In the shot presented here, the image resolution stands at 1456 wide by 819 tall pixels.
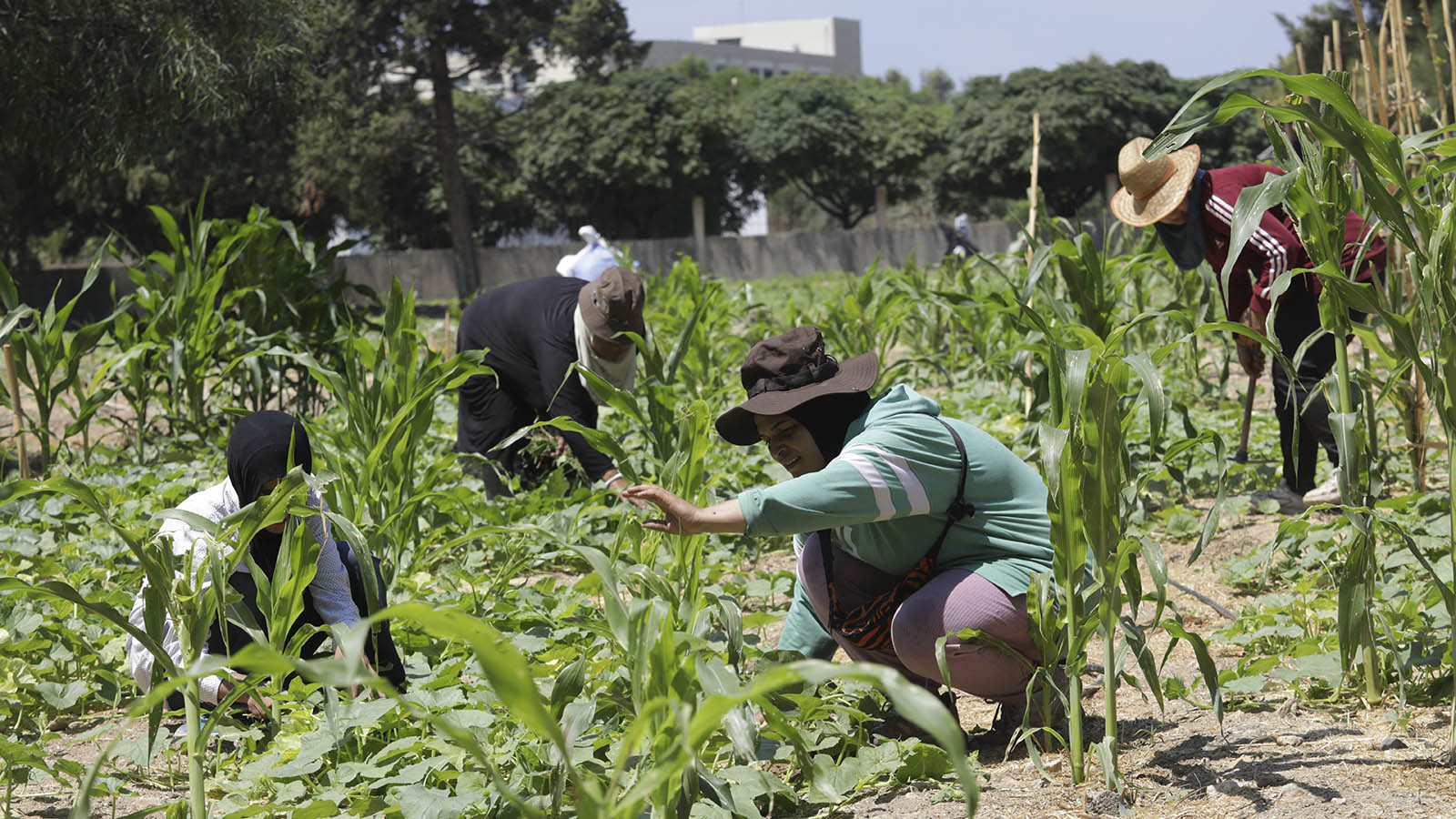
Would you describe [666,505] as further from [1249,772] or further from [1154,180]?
[1154,180]

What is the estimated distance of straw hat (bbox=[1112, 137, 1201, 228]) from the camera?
3854 mm

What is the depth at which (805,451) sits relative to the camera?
2.39 metres

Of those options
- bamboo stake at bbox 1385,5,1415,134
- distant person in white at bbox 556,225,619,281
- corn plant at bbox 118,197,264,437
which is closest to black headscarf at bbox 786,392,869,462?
bamboo stake at bbox 1385,5,1415,134

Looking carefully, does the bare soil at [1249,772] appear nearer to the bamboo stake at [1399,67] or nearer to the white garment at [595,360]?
the white garment at [595,360]

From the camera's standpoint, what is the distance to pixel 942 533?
2.38 meters

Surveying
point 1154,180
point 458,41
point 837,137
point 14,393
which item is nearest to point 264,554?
point 14,393

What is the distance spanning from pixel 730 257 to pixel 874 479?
25648mm


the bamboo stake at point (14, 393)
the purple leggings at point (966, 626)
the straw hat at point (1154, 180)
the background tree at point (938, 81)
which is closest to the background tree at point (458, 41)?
the bamboo stake at point (14, 393)

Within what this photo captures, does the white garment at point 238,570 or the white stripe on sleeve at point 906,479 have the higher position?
the white stripe on sleeve at point 906,479

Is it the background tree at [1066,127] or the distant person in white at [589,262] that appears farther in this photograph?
the background tree at [1066,127]

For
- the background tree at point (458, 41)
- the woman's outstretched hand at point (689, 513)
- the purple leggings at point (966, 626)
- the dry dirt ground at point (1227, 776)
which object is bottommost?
the dry dirt ground at point (1227, 776)

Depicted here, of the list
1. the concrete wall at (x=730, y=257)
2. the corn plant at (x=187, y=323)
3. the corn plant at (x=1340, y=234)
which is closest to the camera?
the corn plant at (x=1340, y=234)

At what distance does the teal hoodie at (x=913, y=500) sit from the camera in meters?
2.09

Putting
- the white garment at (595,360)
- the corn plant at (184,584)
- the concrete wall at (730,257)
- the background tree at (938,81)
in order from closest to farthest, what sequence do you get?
1. the corn plant at (184,584)
2. the white garment at (595,360)
3. the concrete wall at (730,257)
4. the background tree at (938,81)
